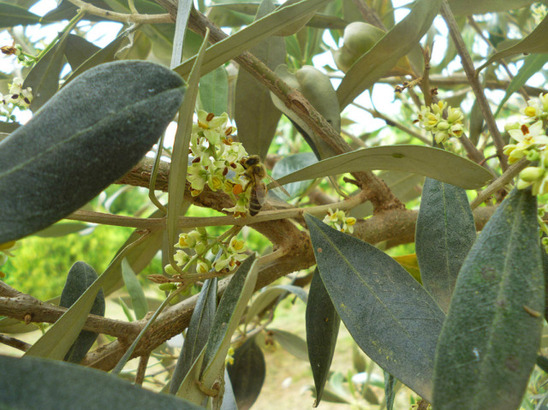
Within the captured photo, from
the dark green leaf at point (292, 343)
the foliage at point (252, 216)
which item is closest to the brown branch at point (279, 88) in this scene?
the foliage at point (252, 216)

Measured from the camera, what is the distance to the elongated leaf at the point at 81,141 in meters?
0.24

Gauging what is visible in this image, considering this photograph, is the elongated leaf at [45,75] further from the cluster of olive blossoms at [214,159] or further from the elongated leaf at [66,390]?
the elongated leaf at [66,390]

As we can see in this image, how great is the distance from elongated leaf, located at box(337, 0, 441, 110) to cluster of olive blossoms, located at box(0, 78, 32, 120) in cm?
41

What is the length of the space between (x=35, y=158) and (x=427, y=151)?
269 mm

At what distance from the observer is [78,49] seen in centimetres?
63

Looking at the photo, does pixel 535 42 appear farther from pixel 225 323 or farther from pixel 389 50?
pixel 225 323

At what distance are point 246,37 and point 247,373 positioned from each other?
0.61m

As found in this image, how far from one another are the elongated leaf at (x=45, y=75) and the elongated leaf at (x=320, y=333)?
453mm

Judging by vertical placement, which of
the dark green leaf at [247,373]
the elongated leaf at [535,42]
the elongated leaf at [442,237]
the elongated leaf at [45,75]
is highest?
the elongated leaf at [535,42]

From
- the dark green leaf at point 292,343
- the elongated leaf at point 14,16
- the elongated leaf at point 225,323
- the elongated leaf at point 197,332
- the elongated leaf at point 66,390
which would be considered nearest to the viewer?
the elongated leaf at point 66,390

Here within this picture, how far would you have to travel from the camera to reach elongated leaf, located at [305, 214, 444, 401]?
12.6 inches

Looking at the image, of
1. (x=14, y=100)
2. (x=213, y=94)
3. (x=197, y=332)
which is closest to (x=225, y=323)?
(x=197, y=332)

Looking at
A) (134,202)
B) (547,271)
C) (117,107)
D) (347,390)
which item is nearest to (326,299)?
(547,271)

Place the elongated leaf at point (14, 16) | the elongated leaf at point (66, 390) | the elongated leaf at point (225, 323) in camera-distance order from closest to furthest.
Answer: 1. the elongated leaf at point (66, 390)
2. the elongated leaf at point (225, 323)
3. the elongated leaf at point (14, 16)
